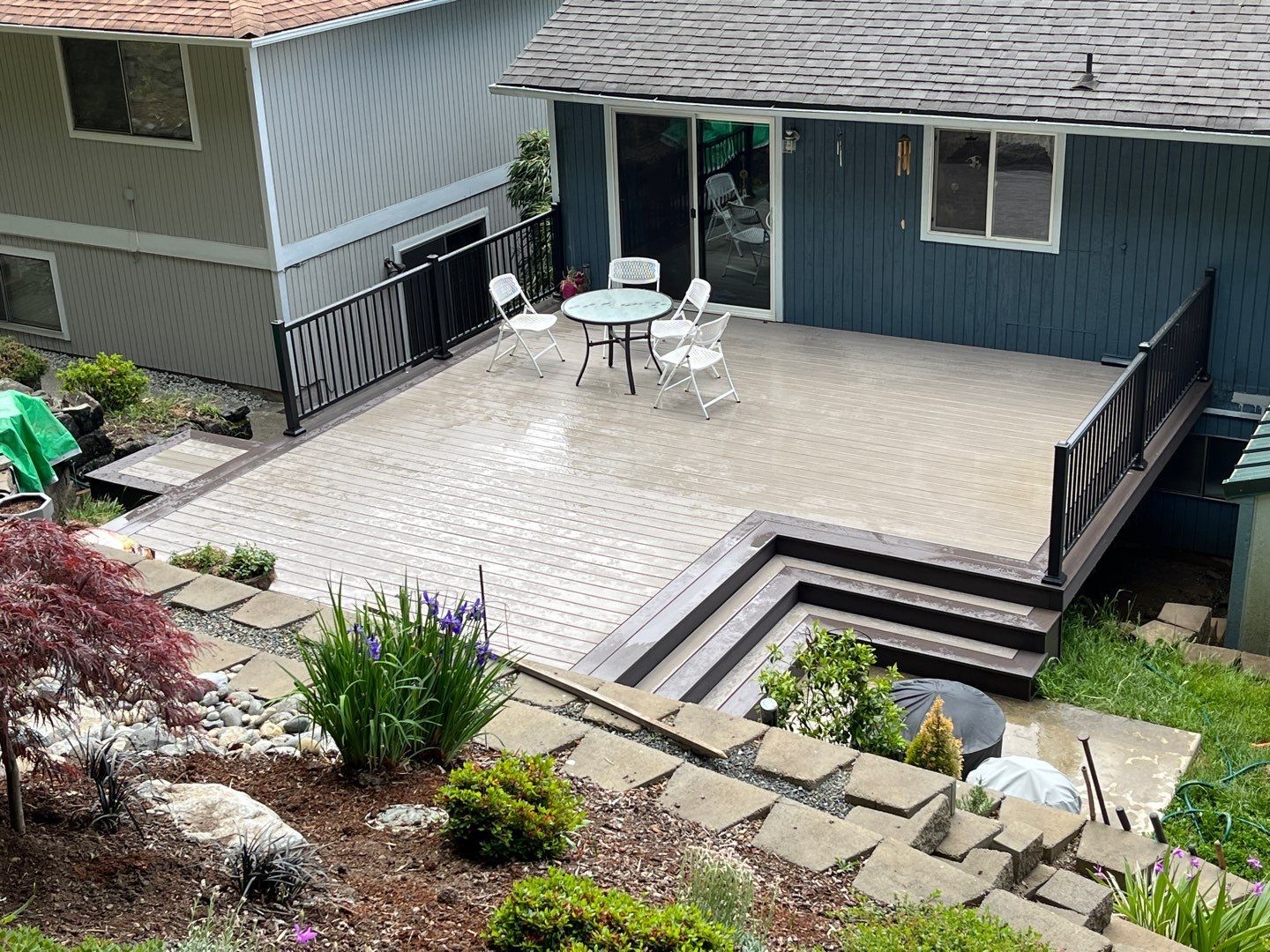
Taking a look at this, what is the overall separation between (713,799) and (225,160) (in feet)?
33.0

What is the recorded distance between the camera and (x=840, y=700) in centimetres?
714

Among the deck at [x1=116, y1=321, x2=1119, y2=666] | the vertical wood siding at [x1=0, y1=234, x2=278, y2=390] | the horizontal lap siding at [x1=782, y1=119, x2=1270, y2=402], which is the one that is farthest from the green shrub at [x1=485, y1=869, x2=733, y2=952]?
the vertical wood siding at [x1=0, y1=234, x2=278, y2=390]

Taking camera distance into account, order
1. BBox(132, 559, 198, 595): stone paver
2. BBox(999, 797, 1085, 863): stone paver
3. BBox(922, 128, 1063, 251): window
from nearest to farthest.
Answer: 1. BBox(999, 797, 1085, 863): stone paver
2. BBox(132, 559, 198, 595): stone paver
3. BBox(922, 128, 1063, 251): window

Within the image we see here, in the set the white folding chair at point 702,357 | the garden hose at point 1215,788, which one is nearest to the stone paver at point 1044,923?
the garden hose at point 1215,788

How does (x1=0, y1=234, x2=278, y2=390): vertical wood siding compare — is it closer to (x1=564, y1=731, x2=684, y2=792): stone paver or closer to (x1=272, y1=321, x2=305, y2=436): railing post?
(x1=272, y1=321, x2=305, y2=436): railing post

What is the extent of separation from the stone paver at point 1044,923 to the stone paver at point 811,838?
52 centimetres

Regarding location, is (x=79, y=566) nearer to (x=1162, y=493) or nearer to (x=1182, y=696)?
(x=1182, y=696)

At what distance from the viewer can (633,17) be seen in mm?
13180

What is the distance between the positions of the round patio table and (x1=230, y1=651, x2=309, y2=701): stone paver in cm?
516

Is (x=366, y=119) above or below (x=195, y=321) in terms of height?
above

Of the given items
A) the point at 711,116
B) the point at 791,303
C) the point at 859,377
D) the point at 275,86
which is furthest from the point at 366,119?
the point at 859,377

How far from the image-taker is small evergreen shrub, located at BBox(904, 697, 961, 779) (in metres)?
6.69

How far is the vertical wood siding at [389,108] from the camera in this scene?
13.7m

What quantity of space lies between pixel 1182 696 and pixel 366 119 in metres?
9.66
